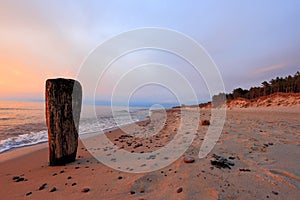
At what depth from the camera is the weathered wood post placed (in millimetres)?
3613

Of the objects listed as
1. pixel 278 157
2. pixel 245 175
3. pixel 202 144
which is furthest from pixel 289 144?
pixel 245 175

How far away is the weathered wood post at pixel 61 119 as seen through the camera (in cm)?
361

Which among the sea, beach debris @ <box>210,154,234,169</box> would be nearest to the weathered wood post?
beach debris @ <box>210,154,234,169</box>

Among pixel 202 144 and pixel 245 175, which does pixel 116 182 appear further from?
pixel 202 144

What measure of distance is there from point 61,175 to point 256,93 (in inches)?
1326

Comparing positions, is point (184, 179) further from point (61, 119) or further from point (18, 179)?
point (18, 179)

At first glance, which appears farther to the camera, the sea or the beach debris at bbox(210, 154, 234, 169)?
the sea

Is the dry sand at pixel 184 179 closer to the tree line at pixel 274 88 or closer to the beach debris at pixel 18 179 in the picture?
the beach debris at pixel 18 179

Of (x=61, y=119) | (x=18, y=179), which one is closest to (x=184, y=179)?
(x=61, y=119)

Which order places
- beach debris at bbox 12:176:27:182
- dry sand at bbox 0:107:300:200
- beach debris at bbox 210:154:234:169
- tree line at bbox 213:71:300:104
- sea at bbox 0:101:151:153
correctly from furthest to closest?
tree line at bbox 213:71:300:104 → sea at bbox 0:101:151:153 → beach debris at bbox 12:176:27:182 → beach debris at bbox 210:154:234:169 → dry sand at bbox 0:107:300:200

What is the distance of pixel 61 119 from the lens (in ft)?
12.0

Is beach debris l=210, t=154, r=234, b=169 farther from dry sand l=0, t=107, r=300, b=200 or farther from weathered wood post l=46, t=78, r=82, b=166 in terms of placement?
weathered wood post l=46, t=78, r=82, b=166

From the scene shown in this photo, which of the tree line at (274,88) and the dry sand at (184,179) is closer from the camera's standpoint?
the dry sand at (184,179)

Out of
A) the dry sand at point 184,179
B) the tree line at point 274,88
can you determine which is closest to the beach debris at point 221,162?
the dry sand at point 184,179
